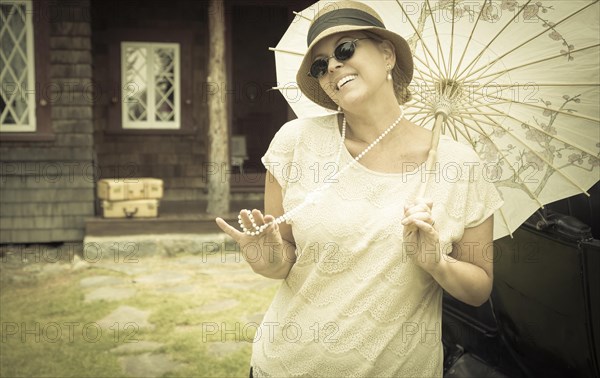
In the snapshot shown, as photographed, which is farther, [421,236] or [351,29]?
[351,29]

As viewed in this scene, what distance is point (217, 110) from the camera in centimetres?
802

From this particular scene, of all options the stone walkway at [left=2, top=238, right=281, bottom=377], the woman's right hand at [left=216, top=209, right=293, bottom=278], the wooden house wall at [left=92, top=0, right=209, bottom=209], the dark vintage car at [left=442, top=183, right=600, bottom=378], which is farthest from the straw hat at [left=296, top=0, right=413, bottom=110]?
the wooden house wall at [left=92, top=0, right=209, bottom=209]

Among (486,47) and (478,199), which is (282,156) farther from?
(486,47)

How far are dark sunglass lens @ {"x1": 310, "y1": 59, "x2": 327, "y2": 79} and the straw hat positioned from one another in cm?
4

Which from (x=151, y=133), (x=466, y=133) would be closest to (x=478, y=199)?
(x=466, y=133)

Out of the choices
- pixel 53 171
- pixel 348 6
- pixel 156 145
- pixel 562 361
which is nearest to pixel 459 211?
pixel 348 6

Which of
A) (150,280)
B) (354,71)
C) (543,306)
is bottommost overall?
(150,280)

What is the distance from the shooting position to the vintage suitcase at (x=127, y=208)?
7.64 meters

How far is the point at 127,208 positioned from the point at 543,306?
6.32m

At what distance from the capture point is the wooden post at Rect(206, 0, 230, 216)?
797 cm

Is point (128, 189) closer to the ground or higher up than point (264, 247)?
closer to the ground

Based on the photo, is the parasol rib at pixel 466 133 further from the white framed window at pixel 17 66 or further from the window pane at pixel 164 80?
the window pane at pixel 164 80

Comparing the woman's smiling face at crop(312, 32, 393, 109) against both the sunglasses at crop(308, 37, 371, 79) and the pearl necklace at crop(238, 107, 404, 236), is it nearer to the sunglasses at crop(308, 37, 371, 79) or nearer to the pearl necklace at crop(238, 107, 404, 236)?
the sunglasses at crop(308, 37, 371, 79)

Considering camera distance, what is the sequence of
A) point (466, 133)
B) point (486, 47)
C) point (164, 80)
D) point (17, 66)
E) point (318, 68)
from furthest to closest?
point (164, 80) → point (17, 66) → point (466, 133) → point (486, 47) → point (318, 68)
